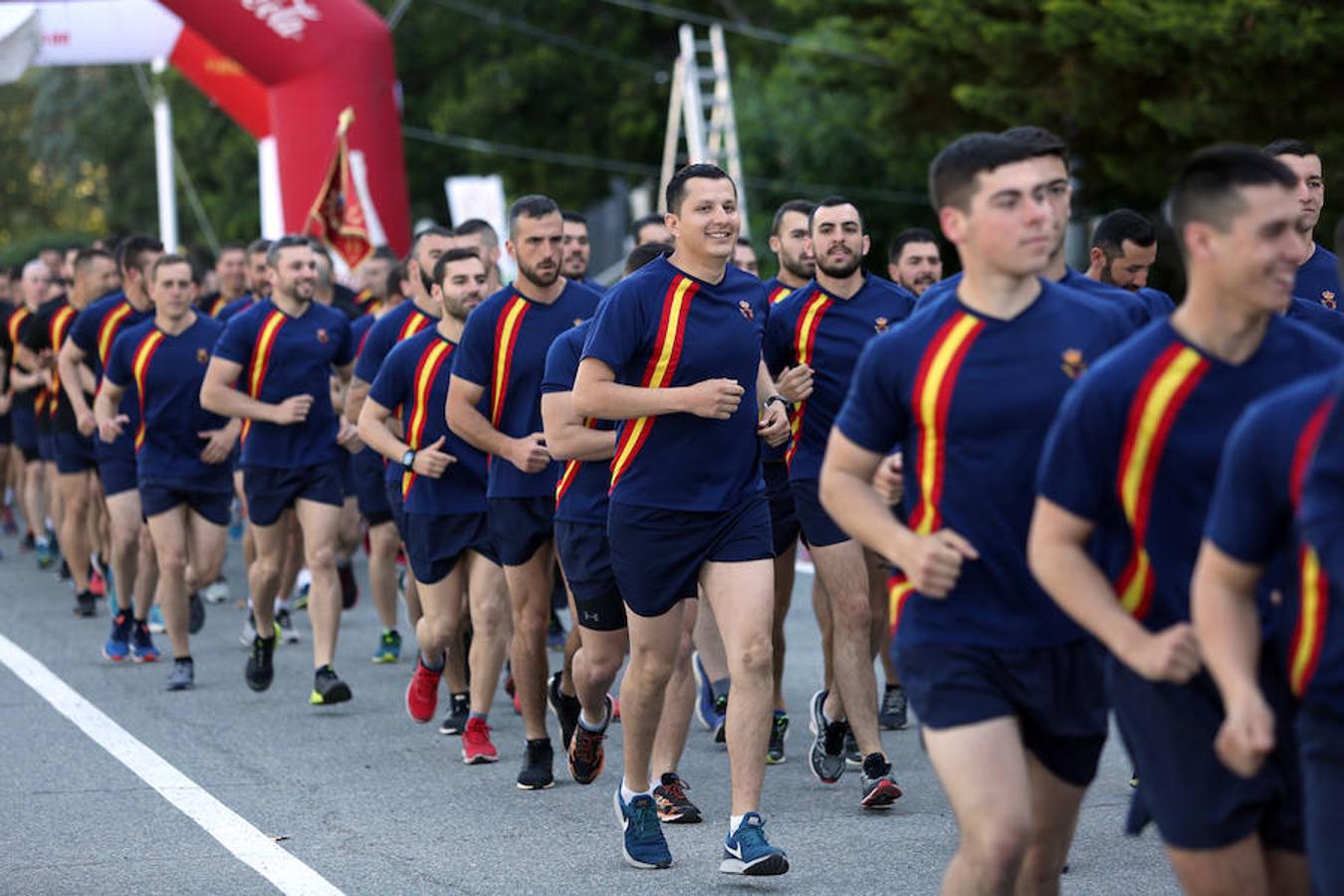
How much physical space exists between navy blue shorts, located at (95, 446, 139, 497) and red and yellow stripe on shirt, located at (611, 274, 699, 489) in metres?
6.26

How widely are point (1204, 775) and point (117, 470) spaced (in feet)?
32.6

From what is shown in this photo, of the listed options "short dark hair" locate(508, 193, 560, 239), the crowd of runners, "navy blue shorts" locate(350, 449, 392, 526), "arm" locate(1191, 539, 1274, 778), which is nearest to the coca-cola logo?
the crowd of runners

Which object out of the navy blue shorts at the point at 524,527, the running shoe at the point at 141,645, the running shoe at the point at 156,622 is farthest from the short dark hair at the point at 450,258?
the running shoe at the point at 156,622

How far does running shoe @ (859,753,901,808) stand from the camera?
870 cm

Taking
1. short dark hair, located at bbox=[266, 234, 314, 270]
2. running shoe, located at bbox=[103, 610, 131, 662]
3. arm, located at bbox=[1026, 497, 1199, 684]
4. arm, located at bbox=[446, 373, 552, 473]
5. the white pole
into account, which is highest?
the white pole

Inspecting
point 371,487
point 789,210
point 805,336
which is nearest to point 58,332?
point 371,487

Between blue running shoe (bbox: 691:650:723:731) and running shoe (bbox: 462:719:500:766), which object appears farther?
blue running shoe (bbox: 691:650:723:731)

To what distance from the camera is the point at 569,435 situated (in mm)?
8750

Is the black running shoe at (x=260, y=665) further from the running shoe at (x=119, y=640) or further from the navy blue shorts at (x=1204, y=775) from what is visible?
the navy blue shorts at (x=1204, y=775)

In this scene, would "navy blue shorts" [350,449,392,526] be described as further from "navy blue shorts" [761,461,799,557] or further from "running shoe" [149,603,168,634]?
"navy blue shorts" [761,461,799,557]

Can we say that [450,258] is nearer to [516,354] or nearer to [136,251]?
[516,354]

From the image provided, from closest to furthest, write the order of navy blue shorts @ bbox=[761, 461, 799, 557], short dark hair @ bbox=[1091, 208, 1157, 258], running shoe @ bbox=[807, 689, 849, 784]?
1. short dark hair @ bbox=[1091, 208, 1157, 258]
2. running shoe @ bbox=[807, 689, 849, 784]
3. navy blue shorts @ bbox=[761, 461, 799, 557]

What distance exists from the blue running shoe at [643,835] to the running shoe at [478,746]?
2157 mm

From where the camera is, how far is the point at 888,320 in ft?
32.7
